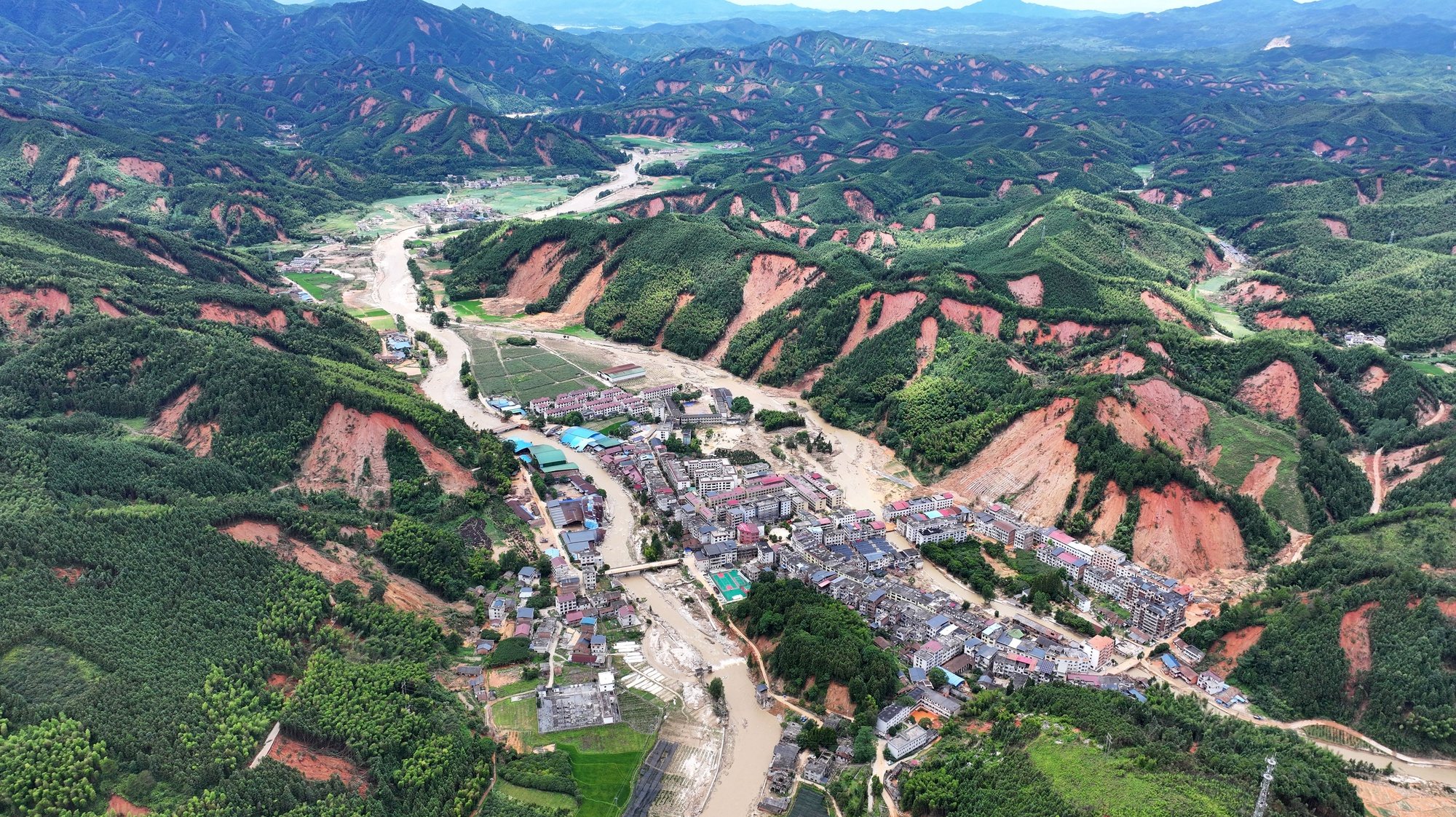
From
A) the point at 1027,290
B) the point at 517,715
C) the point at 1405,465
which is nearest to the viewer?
the point at 517,715

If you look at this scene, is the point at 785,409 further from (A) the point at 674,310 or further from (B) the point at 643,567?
(B) the point at 643,567

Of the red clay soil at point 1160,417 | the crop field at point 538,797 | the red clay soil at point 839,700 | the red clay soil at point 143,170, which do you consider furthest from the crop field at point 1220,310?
the red clay soil at point 143,170

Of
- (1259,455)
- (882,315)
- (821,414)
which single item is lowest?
(821,414)

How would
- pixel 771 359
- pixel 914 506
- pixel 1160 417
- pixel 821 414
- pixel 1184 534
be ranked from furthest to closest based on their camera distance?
pixel 771 359 → pixel 821 414 → pixel 1160 417 → pixel 914 506 → pixel 1184 534

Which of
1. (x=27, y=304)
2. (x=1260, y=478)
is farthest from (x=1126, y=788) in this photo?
(x=27, y=304)

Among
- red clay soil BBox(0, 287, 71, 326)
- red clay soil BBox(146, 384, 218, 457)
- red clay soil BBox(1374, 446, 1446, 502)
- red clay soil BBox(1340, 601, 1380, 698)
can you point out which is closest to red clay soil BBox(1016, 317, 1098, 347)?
red clay soil BBox(1374, 446, 1446, 502)

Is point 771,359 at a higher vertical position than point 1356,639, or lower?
higher

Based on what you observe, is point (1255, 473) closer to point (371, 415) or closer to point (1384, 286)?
point (1384, 286)
